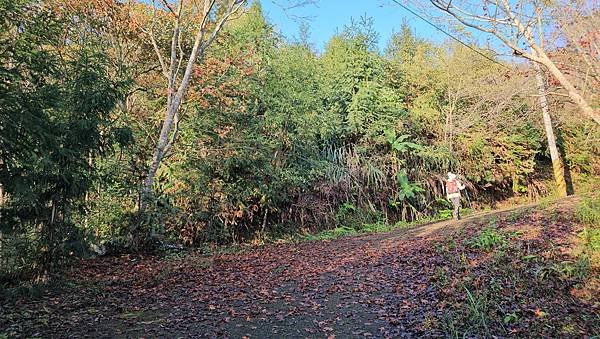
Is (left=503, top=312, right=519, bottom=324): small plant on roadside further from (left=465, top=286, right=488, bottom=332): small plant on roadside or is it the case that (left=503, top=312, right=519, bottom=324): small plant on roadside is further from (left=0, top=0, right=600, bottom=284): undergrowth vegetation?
(left=0, top=0, right=600, bottom=284): undergrowth vegetation

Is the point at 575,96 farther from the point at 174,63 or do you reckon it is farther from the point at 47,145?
the point at 174,63

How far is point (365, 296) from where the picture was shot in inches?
223

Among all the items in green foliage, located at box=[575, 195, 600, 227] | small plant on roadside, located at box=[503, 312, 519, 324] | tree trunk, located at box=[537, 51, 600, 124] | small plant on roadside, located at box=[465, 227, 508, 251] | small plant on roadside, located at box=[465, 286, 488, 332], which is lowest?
small plant on roadside, located at box=[503, 312, 519, 324]

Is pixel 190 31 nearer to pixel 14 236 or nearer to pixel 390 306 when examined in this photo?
pixel 14 236

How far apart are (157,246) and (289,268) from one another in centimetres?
435

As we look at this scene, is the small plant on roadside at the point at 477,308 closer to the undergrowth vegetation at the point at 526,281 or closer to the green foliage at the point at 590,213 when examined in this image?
the undergrowth vegetation at the point at 526,281

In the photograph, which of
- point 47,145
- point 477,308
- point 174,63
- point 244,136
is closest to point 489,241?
point 477,308

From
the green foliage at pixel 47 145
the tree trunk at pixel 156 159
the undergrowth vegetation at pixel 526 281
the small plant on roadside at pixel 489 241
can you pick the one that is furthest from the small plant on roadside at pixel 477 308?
the tree trunk at pixel 156 159

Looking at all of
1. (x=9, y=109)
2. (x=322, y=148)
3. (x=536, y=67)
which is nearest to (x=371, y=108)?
(x=322, y=148)

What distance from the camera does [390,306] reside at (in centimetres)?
515

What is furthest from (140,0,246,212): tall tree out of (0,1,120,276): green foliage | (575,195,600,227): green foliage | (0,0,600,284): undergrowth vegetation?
(575,195,600,227): green foliage

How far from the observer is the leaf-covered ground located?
4.48 metres

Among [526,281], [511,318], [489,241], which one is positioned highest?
[489,241]

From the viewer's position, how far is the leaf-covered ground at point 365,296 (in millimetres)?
4477
